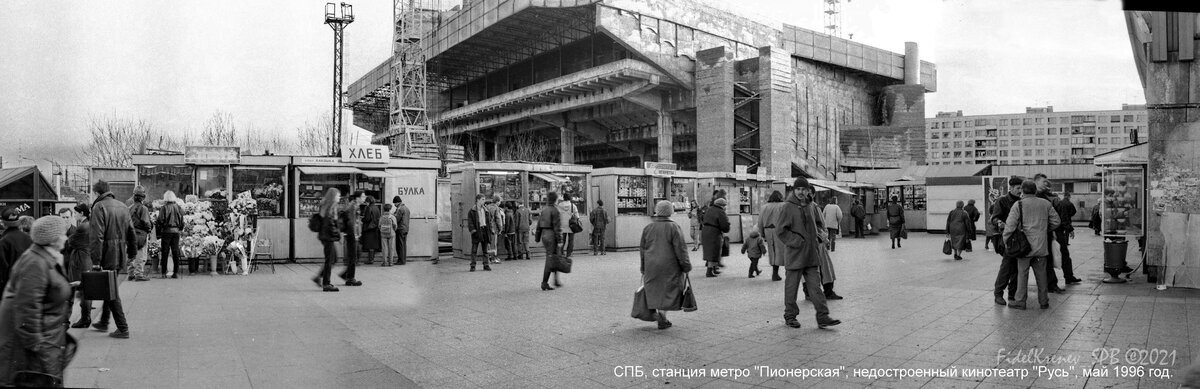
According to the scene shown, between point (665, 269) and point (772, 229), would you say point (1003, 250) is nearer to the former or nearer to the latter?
point (772, 229)

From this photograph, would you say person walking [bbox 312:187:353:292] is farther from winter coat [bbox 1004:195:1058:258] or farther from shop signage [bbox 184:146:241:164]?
winter coat [bbox 1004:195:1058:258]

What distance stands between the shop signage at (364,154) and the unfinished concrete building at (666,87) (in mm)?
20034

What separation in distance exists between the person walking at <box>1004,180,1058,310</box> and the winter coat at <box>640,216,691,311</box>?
417 centimetres

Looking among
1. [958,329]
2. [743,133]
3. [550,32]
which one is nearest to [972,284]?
[958,329]

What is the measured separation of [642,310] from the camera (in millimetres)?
7672

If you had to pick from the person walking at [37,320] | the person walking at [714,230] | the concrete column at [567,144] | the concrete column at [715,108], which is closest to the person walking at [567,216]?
the person walking at [714,230]

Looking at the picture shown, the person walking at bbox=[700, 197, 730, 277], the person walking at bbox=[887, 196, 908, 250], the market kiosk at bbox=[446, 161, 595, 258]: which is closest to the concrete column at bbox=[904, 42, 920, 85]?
the person walking at bbox=[887, 196, 908, 250]

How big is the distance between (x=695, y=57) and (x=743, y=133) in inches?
216

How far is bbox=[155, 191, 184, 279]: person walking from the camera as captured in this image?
1293cm

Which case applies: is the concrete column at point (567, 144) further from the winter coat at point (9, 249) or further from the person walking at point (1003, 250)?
the winter coat at point (9, 249)

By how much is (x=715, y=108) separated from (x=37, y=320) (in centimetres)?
3841

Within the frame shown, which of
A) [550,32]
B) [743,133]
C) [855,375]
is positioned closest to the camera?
[855,375]

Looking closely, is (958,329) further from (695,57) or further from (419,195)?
(695,57)

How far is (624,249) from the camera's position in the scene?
2073 cm
